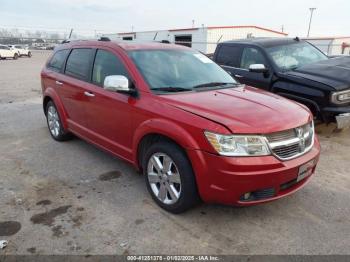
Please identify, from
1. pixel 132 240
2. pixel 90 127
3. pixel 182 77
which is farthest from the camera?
pixel 90 127

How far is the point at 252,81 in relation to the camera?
6.87m

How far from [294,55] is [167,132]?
464 cm

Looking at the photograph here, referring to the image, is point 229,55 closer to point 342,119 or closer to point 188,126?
point 342,119

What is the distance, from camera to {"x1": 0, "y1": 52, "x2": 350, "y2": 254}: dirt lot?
3.10m

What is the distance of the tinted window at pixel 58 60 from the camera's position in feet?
18.7

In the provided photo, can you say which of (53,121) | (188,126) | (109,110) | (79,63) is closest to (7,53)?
(53,121)

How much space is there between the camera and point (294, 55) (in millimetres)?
6980

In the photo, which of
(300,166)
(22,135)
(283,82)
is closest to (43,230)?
(300,166)

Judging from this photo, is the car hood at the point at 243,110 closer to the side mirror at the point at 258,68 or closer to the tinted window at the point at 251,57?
the side mirror at the point at 258,68

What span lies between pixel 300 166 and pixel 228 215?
35.5 inches

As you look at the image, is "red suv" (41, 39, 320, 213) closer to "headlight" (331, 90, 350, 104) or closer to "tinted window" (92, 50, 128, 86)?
"tinted window" (92, 50, 128, 86)

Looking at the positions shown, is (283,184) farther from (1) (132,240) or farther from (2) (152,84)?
(2) (152,84)

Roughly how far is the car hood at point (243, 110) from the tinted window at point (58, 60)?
277 centimetres

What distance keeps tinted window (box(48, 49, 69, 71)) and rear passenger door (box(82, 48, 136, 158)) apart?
123 cm
